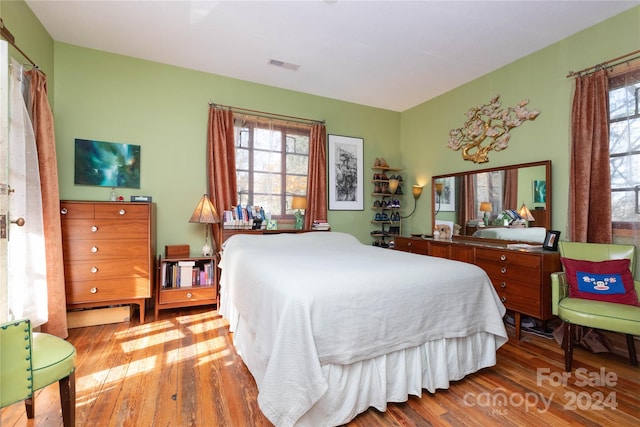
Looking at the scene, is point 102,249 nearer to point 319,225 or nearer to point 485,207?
point 319,225

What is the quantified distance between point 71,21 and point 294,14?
193 cm

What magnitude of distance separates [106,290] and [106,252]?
339 mm

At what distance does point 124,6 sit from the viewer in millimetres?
2311

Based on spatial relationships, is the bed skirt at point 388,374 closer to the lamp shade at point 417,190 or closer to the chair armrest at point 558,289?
the chair armrest at point 558,289

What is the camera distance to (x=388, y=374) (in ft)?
5.07

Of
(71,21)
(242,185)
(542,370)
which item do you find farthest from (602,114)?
(71,21)

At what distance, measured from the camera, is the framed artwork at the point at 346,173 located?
4074 mm

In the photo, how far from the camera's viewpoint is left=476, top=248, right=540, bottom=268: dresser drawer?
7.82 feet

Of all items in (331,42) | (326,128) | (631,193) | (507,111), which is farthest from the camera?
(326,128)

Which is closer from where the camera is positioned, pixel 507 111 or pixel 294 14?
pixel 294 14

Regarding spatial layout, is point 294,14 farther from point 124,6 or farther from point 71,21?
point 71,21

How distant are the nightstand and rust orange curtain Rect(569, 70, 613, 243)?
3435 mm

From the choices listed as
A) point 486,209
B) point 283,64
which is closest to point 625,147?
point 486,209

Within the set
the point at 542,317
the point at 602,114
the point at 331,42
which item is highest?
the point at 331,42
